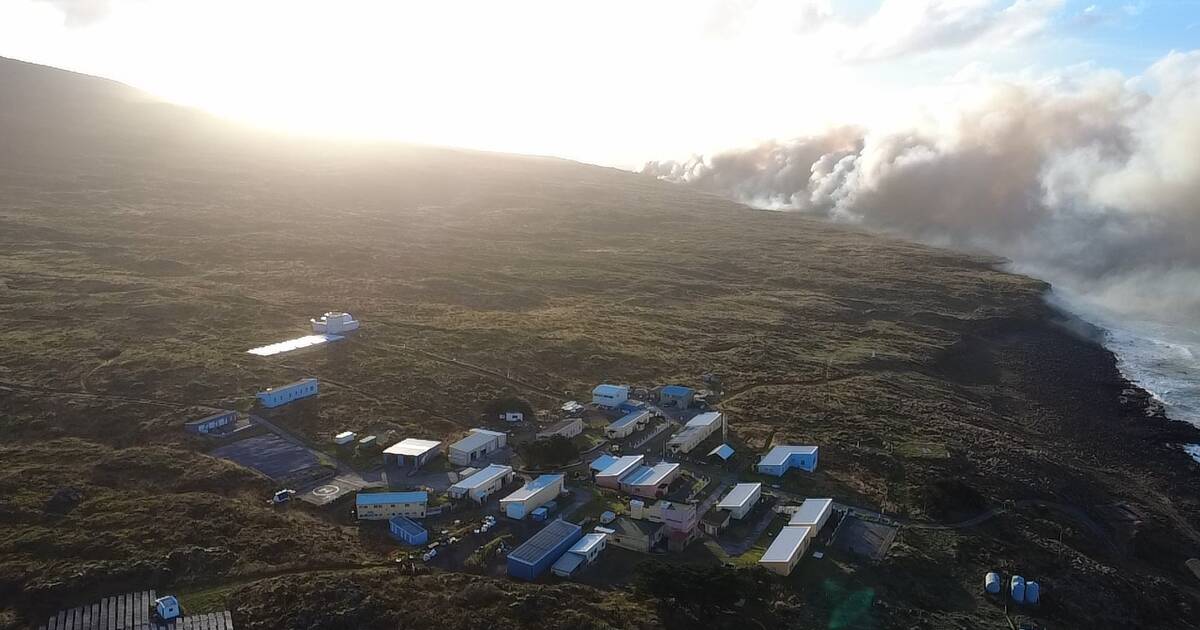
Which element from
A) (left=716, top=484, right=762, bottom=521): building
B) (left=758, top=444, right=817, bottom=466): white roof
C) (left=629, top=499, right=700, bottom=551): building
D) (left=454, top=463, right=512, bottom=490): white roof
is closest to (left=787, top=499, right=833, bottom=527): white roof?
(left=716, top=484, right=762, bottom=521): building

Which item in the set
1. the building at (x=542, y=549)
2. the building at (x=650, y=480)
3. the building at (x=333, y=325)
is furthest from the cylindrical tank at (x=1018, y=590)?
the building at (x=333, y=325)

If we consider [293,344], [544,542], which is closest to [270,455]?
[544,542]

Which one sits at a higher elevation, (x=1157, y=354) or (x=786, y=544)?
(x=1157, y=354)

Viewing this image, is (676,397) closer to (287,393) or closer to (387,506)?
(387,506)

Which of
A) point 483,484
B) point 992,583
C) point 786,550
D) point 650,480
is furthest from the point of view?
point 650,480

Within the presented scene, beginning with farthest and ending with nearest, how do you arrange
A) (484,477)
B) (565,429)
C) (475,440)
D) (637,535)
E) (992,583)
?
1. (565,429)
2. (475,440)
3. (484,477)
4. (637,535)
5. (992,583)

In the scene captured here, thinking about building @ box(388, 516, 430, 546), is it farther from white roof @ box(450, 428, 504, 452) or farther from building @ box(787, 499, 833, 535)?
building @ box(787, 499, 833, 535)

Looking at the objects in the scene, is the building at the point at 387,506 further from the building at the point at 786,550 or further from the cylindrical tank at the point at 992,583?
the cylindrical tank at the point at 992,583

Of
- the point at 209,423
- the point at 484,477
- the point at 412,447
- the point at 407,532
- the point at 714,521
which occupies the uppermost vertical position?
the point at 714,521
